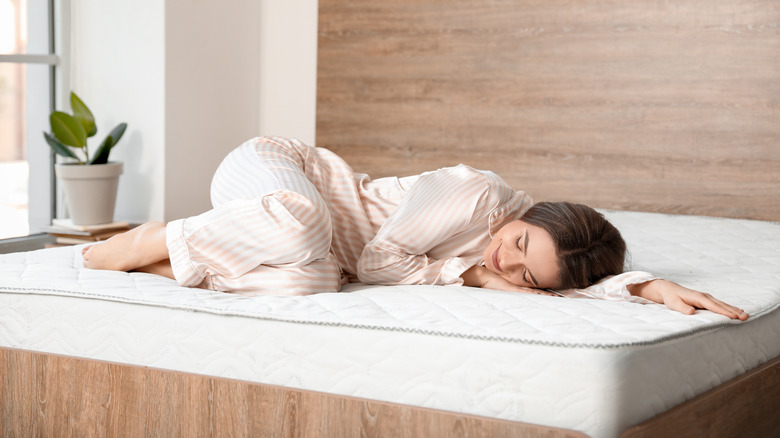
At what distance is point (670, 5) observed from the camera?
9.65 feet

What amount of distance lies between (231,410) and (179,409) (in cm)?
10

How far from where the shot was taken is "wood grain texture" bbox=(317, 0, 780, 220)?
9.41 feet

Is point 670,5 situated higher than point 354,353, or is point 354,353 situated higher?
point 670,5

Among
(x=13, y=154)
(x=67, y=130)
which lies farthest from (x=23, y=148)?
(x=67, y=130)

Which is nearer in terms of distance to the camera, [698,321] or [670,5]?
[698,321]

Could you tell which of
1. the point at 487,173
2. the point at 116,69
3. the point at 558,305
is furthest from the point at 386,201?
the point at 116,69

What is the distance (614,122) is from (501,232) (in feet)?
5.10

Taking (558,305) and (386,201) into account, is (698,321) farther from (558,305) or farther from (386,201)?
(386,201)

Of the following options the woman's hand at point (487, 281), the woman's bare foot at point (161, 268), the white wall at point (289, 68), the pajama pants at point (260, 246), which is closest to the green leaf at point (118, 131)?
the white wall at point (289, 68)

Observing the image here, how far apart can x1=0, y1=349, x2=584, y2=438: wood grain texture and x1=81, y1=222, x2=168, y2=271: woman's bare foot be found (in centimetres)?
28

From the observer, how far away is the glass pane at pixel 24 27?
10.1 feet

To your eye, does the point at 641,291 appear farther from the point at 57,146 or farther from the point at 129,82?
the point at 129,82

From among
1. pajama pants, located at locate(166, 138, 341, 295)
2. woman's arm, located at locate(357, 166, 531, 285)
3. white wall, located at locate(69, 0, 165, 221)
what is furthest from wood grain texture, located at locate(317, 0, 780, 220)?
pajama pants, located at locate(166, 138, 341, 295)

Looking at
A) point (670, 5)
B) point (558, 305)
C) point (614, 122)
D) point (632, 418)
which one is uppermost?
point (670, 5)
